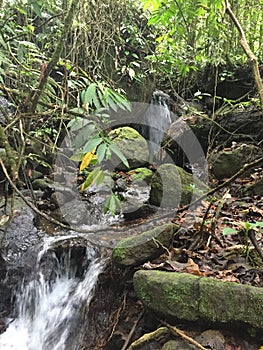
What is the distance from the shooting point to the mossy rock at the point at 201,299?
5.79 ft

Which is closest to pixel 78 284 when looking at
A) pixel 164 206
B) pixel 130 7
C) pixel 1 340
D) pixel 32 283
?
pixel 32 283

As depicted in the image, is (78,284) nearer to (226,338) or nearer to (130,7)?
(226,338)

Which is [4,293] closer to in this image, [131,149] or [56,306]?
[56,306]

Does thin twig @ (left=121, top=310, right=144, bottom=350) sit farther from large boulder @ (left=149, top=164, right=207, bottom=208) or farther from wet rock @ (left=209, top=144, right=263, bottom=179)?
wet rock @ (left=209, top=144, right=263, bottom=179)

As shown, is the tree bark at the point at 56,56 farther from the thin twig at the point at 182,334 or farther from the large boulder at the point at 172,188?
the large boulder at the point at 172,188

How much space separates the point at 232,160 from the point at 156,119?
304 centimetres

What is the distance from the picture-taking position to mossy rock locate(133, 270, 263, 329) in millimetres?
1765

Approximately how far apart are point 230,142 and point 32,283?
4325mm

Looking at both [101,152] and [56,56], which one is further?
[56,56]

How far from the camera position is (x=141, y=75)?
24.3 feet

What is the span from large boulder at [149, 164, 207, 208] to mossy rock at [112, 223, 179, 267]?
1.70 m

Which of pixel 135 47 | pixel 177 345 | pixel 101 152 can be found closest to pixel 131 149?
pixel 135 47

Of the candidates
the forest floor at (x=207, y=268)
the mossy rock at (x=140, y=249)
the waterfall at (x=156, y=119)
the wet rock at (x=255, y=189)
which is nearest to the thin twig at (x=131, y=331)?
the forest floor at (x=207, y=268)

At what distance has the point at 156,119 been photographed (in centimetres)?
778
